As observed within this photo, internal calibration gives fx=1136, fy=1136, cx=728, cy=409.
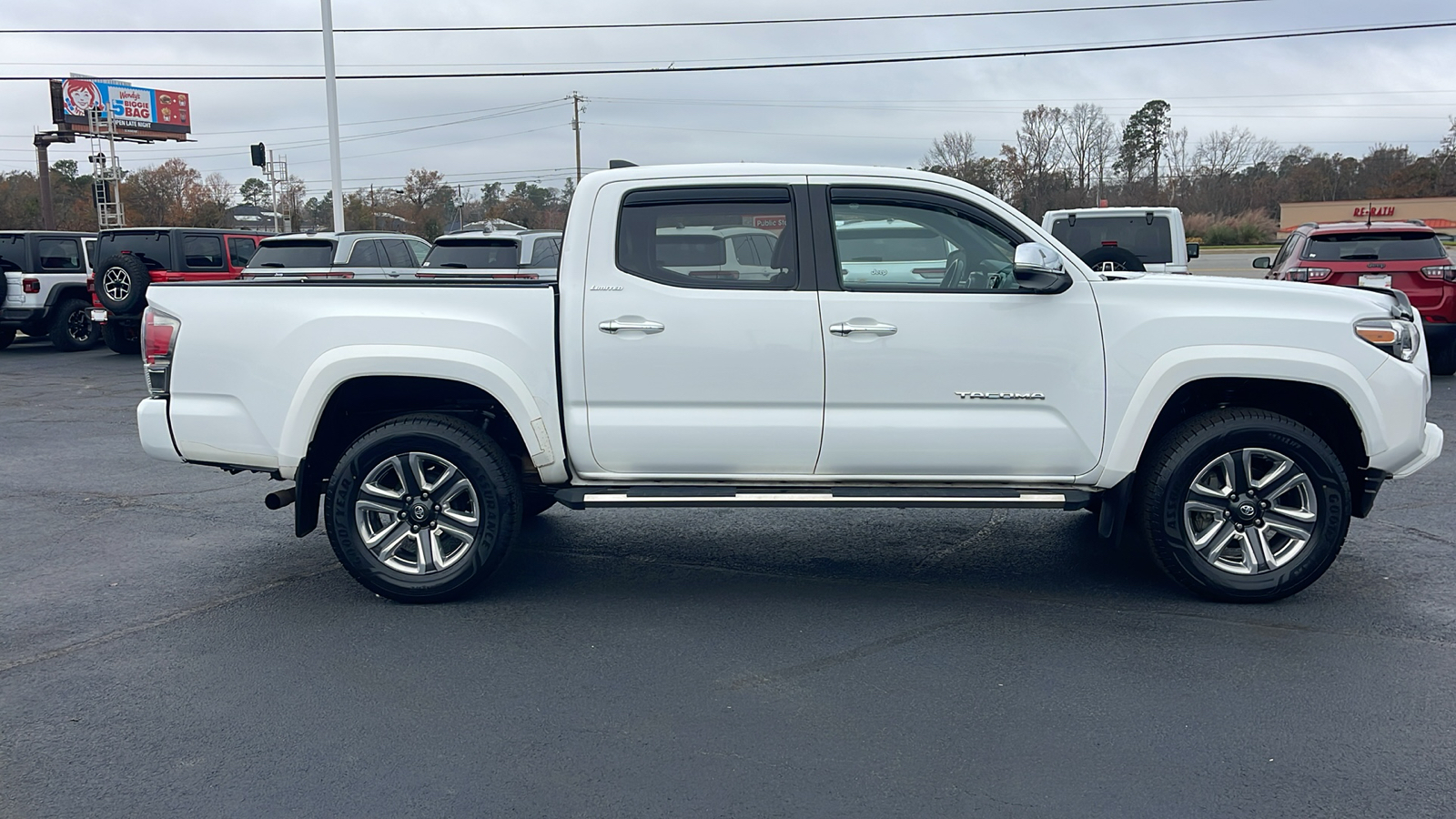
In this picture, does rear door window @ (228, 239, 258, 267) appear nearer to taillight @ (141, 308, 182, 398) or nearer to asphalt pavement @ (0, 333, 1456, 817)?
asphalt pavement @ (0, 333, 1456, 817)

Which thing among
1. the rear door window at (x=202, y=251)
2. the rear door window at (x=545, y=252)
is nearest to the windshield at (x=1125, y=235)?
the rear door window at (x=545, y=252)

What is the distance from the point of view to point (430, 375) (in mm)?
5199

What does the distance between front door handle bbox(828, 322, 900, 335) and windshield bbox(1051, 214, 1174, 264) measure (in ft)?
28.4

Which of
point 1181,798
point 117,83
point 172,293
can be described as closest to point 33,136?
point 117,83

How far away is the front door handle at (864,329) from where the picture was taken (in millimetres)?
5113

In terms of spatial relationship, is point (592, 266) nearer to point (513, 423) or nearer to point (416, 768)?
point (513, 423)

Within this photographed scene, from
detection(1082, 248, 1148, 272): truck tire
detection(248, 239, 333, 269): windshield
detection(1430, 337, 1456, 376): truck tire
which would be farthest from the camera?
detection(248, 239, 333, 269): windshield

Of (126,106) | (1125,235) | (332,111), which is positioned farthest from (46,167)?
(1125,235)

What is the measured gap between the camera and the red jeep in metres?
16.8

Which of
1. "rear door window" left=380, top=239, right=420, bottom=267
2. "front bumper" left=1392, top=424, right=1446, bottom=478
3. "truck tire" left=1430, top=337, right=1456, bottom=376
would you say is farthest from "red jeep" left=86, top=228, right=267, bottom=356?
"truck tire" left=1430, top=337, right=1456, bottom=376

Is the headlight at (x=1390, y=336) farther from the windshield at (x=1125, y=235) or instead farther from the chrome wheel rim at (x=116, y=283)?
the chrome wheel rim at (x=116, y=283)

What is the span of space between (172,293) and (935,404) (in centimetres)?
361

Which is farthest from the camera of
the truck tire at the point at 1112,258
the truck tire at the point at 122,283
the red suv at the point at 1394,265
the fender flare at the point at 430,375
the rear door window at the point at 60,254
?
the rear door window at the point at 60,254

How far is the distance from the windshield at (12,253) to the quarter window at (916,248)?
59.1ft
